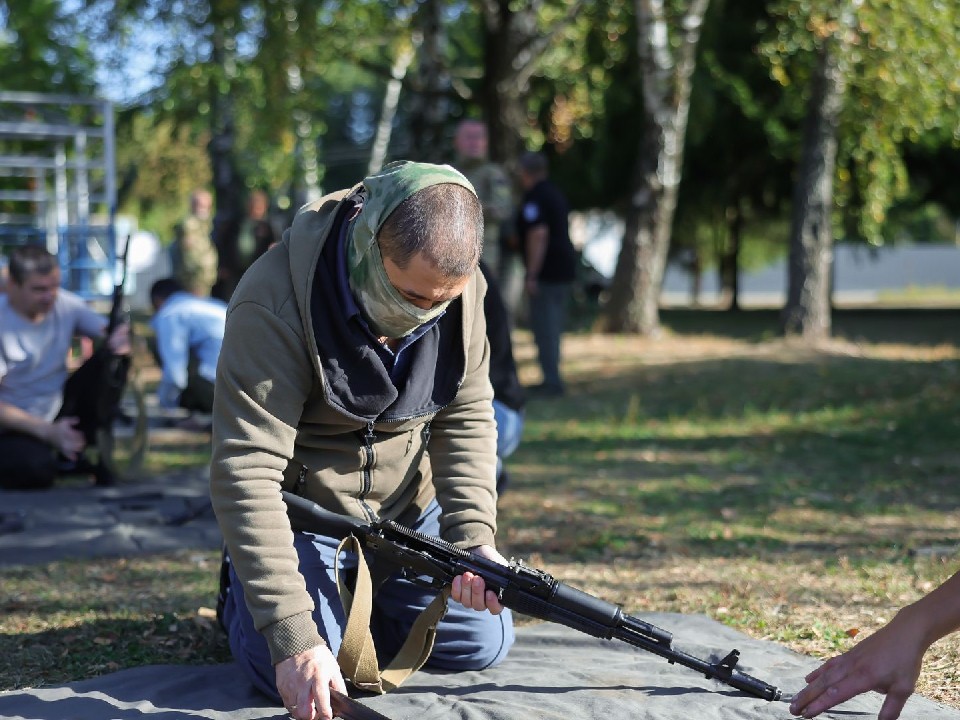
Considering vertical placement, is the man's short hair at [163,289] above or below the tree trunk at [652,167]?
below

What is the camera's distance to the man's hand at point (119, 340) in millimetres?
6371

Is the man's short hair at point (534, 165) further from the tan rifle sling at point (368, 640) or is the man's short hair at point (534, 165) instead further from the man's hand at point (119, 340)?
the tan rifle sling at point (368, 640)

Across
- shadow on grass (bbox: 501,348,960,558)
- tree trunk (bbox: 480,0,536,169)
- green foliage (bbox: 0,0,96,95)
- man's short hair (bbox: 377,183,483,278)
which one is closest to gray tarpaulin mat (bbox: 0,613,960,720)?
man's short hair (bbox: 377,183,483,278)

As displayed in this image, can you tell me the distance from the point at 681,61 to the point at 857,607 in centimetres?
947

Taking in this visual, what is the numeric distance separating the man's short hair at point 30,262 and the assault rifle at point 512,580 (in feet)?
11.9

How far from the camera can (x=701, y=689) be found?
3.49m

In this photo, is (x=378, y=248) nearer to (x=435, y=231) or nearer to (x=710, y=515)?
(x=435, y=231)

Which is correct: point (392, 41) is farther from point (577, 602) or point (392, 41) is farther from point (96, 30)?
point (577, 602)

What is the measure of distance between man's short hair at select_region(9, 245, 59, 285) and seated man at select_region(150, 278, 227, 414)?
1796 mm

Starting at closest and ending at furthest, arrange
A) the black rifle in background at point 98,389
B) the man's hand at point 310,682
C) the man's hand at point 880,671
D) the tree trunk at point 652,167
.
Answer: the man's hand at point 880,671 → the man's hand at point 310,682 → the black rifle in background at point 98,389 → the tree trunk at point 652,167

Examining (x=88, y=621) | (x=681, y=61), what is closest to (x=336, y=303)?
(x=88, y=621)

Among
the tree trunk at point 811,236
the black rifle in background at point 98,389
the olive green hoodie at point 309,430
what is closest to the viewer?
the olive green hoodie at point 309,430

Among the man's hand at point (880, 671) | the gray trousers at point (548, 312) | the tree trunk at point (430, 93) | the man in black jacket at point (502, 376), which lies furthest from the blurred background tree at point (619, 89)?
the man's hand at point (880, 671)

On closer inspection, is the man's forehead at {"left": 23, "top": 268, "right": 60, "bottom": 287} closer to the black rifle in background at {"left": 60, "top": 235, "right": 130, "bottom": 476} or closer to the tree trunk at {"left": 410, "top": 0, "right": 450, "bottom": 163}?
the black rifle in background at {"left": 60, "top": 235, "right": 130, "bottom": 476}
